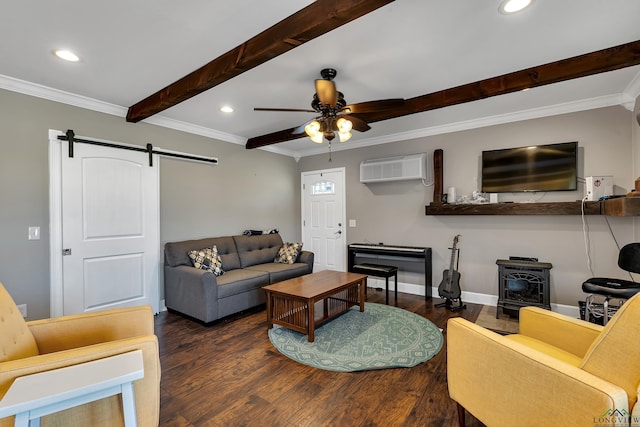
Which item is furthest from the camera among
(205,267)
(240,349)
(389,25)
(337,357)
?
(205,267)

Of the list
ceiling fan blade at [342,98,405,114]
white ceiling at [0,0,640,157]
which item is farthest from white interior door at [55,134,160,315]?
ceiling fan blade at [342,98,405,114]

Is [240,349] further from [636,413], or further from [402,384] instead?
[636,413]

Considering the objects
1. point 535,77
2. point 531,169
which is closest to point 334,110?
point 535,77

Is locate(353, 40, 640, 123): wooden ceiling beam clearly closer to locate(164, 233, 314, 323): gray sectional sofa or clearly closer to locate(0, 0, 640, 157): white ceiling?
locate(0, 0, 640, 157): white ceiling

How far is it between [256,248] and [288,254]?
52 cm

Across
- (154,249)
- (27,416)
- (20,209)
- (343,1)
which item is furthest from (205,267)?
(343,1)

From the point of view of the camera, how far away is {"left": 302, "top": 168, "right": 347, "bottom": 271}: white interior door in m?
5.32

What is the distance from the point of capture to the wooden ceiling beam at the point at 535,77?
86.7 inches

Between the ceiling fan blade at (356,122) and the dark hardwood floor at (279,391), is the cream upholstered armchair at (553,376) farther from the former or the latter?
the ceiling fan blade at (356,122)

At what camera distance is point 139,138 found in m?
3.60

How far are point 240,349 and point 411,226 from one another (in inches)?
119

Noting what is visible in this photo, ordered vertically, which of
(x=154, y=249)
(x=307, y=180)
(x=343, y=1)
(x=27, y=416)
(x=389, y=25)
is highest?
(x=389, y=25)

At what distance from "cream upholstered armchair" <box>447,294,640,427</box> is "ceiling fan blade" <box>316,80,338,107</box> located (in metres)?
1.92

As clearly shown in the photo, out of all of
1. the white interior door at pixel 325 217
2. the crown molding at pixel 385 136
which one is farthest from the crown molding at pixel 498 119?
the white interior door at pixel 325 217
